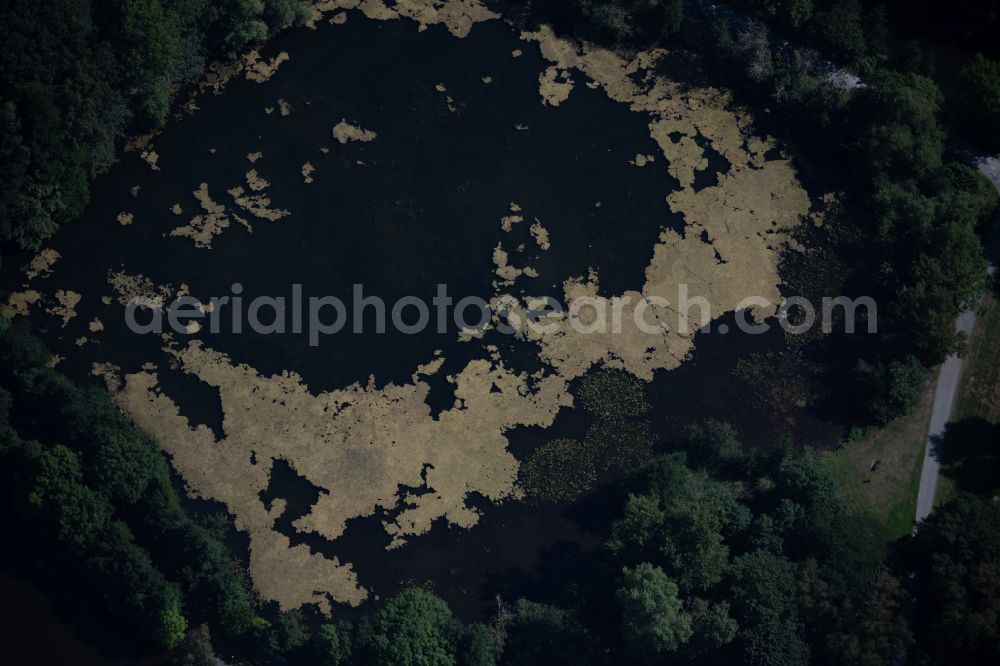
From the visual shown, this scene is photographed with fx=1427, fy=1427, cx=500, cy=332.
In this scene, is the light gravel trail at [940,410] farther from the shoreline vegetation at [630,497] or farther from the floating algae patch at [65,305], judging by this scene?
the floating algae patch at [65,305]

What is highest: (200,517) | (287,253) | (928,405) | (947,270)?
(947,270)

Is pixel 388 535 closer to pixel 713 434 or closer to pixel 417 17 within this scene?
pixel 713 434

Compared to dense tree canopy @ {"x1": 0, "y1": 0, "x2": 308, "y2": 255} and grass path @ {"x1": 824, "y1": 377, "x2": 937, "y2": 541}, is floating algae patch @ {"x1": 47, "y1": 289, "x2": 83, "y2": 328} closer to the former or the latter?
dense tree canopy @ {"x1": 0, "y1": 0, "x2": 308, "y2": 255}

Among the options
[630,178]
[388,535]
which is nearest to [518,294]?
[630,178]

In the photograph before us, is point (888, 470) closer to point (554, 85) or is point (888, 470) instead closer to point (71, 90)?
point (554, 85)

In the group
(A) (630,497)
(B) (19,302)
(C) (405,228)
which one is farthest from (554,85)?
(B) (19,302)

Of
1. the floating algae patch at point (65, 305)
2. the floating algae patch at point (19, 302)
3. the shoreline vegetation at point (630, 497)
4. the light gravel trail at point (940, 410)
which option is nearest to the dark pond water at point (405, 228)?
the floating algae patch at point (65, 305)
